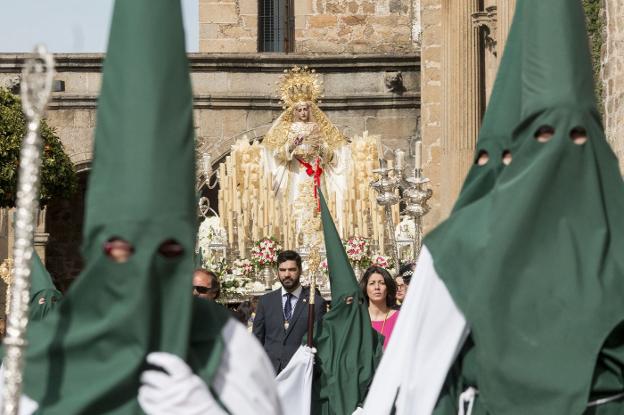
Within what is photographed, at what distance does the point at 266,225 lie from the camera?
763 inches

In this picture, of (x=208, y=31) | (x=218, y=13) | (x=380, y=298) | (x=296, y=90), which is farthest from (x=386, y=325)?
(x=218, y=13)

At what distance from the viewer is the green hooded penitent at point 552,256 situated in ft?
19.3

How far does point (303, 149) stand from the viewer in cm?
1936

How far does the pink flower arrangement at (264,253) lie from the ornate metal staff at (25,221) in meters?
13.1

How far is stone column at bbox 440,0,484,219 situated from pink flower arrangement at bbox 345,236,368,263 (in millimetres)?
1931

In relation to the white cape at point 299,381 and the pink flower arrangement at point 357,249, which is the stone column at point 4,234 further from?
the white cape at point 299,381

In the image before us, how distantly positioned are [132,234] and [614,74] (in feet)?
33.8

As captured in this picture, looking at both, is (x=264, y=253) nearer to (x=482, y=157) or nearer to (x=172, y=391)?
(x=482, y=157)

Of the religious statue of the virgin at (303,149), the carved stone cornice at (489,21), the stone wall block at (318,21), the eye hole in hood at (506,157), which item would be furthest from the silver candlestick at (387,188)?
the stone wall block at (318,21)

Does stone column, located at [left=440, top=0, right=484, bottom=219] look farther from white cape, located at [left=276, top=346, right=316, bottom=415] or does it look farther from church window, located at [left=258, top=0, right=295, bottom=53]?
church window, located at [left=258, top=0, right=295, bottom=53]

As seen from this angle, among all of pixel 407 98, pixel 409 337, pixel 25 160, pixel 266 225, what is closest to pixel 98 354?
pixel 25 160

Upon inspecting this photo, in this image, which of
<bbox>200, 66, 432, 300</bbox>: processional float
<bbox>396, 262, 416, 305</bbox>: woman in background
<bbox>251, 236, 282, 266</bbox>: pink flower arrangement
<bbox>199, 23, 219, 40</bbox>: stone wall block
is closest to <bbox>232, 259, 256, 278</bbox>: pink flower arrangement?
<bbox>251, 236, 282, 266</bbox>: pink flower arrangement

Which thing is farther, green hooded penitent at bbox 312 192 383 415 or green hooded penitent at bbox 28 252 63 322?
green hooded penitent at bbox 312 192 383 415

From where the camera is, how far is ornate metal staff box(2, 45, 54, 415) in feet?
15.6
